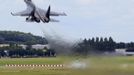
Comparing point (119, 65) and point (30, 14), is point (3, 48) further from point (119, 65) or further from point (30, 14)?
point (119, 65)

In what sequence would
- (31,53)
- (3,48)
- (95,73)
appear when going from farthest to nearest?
(3,48) → (31,53) → (95,73)

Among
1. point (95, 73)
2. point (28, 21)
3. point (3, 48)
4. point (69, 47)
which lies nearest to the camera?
point (95, 73)

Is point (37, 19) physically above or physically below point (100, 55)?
above

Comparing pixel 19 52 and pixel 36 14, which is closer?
pixel 36 14

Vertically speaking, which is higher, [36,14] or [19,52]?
[36,14]

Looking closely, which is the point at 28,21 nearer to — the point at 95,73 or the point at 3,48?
the point at 95,73

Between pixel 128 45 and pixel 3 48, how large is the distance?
3601 inches

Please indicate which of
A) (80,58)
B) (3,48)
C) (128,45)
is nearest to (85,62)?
(80,58)

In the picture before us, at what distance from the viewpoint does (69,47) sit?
48531 mm

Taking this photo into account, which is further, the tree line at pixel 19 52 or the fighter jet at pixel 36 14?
the tree line at pixel 19 52

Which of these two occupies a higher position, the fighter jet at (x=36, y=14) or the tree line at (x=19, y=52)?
the fighter jet at (x=36, y=14)

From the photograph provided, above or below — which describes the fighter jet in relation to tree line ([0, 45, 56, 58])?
above

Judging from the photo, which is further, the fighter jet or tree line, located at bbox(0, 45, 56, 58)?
tree line, located at bbox(0, 45, 56, 58)

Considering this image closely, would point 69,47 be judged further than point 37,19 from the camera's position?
No
